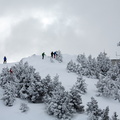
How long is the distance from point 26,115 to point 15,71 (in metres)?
7.26

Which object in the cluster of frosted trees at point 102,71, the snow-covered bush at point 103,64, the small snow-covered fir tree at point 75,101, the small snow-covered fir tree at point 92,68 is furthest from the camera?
the snow-covered bush at point 103,64

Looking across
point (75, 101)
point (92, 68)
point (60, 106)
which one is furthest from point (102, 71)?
point (60, 106)

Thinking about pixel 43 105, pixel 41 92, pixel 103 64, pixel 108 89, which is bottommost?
pixel 43 105

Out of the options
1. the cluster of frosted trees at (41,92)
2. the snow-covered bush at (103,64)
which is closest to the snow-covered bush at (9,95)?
the cluster of frosted trees at (41,92)

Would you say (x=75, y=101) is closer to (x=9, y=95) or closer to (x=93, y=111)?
(x=93, y=111)

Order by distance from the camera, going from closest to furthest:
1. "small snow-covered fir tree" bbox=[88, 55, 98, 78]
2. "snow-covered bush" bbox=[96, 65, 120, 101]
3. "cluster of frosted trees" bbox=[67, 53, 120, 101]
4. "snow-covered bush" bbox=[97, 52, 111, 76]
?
"snow-covered bush" bbox=[96, 65, 120, 101]
"cluster of frosted trees" bbox=[67, 53, 120, 101]
"small snow-covered fir tree" bbox=[88, 55, 98, 78]
"snow-covered bush" bbox=[97, 52, 111, 76]

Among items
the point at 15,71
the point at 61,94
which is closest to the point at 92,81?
the point at 15,71

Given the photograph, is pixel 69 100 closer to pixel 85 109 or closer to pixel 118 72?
pixel 85 109

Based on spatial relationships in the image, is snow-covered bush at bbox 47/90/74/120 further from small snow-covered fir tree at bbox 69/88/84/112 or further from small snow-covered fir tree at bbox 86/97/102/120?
small snow-covered fir tree at bbox 86/97/102/120

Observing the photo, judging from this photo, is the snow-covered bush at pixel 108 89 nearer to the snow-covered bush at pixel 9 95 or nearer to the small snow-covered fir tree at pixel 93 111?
the small snow-covered fir tree at pixel 93 111

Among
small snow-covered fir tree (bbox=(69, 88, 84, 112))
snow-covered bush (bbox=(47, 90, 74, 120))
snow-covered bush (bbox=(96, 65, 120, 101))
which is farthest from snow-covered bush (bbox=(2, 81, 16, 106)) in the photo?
snow-covered bush (bbox=(96, 65, 120, 101))

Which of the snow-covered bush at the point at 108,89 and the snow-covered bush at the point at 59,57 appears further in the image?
the snow-covered bush at the point at 59,57

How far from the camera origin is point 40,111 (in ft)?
69.0

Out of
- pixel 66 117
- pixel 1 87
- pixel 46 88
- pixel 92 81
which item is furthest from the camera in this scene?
pixel 92 81
